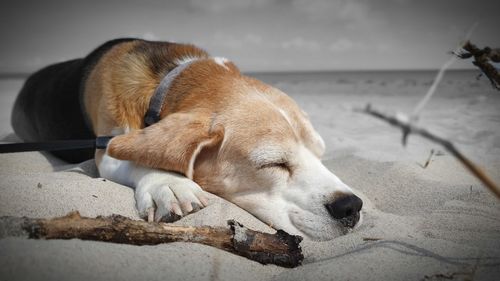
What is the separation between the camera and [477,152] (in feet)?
15.2

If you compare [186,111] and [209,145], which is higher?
[186,111]

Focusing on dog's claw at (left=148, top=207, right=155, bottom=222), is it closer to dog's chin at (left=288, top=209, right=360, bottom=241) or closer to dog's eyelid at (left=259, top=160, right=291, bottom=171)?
dog's eyelid at (left=259, top=160, right=291, bottom=171)

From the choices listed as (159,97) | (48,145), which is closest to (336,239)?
(159,97)

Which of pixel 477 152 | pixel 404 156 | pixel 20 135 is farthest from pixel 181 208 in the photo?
pixel 20 135

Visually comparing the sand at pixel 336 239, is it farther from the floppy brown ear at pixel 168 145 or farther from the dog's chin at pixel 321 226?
the floppy brown ear at pixel 168 145

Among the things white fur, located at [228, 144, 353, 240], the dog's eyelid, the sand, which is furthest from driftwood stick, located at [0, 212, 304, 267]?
the dog's eyelid

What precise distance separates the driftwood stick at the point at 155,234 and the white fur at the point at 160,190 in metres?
0.39

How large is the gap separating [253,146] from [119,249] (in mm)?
1193

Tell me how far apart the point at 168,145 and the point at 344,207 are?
1173 mm

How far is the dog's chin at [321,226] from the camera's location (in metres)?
2.39

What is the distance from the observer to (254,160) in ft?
8.65

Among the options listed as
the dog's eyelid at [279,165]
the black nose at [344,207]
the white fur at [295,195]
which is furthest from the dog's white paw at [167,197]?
the black nose at [344,207]

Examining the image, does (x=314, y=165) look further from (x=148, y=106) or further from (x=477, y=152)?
(x=477, y=152)

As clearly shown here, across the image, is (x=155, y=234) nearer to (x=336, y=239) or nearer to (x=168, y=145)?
(x=168, y=145)
